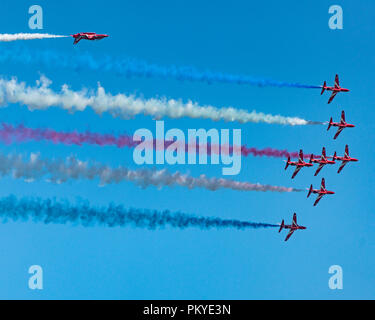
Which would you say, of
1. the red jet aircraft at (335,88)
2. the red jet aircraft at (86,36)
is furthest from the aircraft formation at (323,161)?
the red jet aircraft at (86,36)

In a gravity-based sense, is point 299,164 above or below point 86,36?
below

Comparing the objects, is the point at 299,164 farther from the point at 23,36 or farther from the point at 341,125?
the point at 23,36

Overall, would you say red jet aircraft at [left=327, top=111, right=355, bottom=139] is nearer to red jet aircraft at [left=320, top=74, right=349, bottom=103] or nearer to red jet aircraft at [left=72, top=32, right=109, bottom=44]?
red jet aircraft at [left=320, top=74, right=349, bottom=103]

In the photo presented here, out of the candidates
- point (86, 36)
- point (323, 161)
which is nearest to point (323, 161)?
point (323, 161)

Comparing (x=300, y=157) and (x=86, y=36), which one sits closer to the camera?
(x=86, y=36)

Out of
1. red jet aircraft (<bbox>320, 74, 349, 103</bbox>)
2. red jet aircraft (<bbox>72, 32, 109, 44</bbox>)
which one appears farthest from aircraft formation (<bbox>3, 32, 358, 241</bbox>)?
red jet aircraft (<bbox>72, 32, 109, 44</bbox>)

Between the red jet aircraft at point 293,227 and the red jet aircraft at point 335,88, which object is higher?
the red jet aircraft at point 335,88

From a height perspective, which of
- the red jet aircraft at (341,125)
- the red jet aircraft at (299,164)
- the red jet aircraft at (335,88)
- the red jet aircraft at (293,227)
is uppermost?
the red jet aircraft at (335,88)

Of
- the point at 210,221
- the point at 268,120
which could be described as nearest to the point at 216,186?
the point at 210,221

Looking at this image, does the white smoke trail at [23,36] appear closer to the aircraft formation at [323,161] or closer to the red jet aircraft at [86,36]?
the red jet aircraft at [86,36]

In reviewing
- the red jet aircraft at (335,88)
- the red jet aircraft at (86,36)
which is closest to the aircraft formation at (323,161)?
the red jet aircraft at (335,88)

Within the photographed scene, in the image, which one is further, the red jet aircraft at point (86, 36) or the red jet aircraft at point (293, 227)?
the red jet aircraft at point (293, 227)

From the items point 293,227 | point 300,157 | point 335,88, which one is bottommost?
point 293,227
